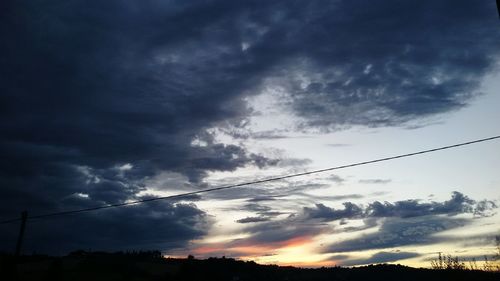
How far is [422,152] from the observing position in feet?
53.8

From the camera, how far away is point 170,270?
3725 inches

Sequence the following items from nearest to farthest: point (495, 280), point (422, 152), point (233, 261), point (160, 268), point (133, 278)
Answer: point (422, 152) < point (495, 280) < point (133, 278) < point (160, 268) < point (233, 261)

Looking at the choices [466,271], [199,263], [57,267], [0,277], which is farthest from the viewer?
[199,263]

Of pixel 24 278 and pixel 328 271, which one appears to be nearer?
pixel 24 278

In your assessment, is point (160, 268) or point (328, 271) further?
point (328, 271)

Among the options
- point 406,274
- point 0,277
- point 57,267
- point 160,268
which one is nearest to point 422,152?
point 0,277

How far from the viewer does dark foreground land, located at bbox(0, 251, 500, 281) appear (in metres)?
80.7

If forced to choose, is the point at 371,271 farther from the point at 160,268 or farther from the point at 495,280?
the point at 495,280

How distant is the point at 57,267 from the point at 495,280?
63.6 meters

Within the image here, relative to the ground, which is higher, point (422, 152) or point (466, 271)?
point (422, 152)

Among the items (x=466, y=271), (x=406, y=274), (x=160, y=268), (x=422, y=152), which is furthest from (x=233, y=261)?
(x=422, y=152)

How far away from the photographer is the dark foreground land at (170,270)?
80.7m

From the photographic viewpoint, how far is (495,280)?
117 feet

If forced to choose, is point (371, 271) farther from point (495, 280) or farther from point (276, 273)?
point (495, 280)
